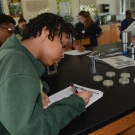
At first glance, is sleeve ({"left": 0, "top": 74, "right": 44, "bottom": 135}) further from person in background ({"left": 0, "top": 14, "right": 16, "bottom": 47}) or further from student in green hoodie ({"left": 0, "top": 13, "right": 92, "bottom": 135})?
person in background ({"left": 0, "top": 14, "right": 16, "bottom": 47})

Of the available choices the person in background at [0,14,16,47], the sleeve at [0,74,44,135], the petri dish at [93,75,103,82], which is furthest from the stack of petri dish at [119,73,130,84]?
the person in background at [0,14,16,47]

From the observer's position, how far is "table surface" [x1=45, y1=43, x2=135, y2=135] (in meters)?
0.70

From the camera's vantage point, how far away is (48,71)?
123 cm

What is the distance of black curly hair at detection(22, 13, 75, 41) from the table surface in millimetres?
357

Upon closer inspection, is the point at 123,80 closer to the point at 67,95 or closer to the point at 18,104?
the point at 67,95

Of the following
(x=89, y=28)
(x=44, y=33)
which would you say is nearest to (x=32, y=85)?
(x=44, y=33)

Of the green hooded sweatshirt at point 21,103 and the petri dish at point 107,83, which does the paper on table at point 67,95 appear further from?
the green hooded sweatshirt at point 21,103

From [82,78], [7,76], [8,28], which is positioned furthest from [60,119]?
[8,28]

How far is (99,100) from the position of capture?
87 cm

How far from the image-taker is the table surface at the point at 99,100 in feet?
2.29

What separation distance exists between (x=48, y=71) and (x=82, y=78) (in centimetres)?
24

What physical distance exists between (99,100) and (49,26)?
16.6 inches

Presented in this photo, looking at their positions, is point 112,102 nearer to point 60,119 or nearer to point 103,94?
point 103,94

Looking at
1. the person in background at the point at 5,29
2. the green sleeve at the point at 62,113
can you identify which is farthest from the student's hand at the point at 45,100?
the person in background at the point at 5,29
